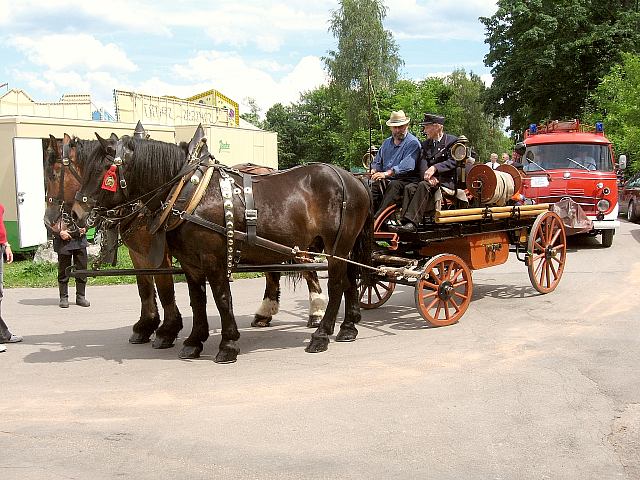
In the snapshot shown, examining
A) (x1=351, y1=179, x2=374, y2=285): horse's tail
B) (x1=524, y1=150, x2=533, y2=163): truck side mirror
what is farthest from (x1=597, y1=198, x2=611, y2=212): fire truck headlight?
(x1=351, y1=179, x2=374, y2=285): horse's tail

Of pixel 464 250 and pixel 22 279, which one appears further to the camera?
pixel 22 279

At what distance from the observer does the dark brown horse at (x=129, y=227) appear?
672 centimetres

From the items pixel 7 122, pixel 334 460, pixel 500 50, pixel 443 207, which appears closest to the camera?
pixel 334 460

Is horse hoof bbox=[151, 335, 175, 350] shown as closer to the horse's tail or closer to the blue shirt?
the horse's tail

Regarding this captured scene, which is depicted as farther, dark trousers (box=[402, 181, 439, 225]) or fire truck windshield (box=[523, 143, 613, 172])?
fire truck windshield (box=[523, 143, 613, 172])

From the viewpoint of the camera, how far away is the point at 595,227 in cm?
1519

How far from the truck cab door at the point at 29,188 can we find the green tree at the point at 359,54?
35.2m

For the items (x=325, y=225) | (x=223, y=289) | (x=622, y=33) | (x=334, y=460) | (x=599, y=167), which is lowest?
(x=334, y=460)

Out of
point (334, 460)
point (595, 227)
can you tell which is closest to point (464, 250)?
point (334, 460)

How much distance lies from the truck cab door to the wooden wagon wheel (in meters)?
10.4

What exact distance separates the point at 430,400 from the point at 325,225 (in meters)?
2.40

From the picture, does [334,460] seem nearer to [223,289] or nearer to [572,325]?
[223,289]

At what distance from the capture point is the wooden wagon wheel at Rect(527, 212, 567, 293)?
31.6 feet

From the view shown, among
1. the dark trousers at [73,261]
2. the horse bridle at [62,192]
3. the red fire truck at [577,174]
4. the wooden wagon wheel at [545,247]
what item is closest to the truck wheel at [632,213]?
the red fire truck at [577,174]
